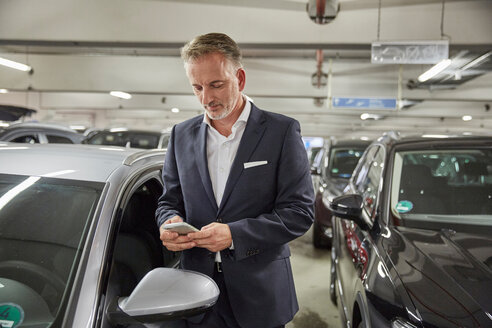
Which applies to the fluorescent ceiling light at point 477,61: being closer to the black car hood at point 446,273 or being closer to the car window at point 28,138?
the black car hood at point 446,273

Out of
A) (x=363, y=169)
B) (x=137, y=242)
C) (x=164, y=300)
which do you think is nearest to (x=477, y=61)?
(x=363, y=169)

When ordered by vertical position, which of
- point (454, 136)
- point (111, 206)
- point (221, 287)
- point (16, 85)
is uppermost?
point (16, 85)

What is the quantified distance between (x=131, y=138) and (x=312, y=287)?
3903 mm

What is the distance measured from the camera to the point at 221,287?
143cm

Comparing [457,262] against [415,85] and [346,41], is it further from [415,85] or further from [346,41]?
[415,85]

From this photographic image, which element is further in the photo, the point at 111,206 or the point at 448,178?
the point at 448,178

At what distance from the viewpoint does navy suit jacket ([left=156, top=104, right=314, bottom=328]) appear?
1349mm

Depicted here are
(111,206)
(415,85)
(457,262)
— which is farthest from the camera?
(415,85)

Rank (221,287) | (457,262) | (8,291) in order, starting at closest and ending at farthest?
(8,291), (221,287), (457,262)

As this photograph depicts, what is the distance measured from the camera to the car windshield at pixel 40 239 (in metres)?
1.17

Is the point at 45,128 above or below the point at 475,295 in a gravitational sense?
above

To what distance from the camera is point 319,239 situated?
545 centimetres

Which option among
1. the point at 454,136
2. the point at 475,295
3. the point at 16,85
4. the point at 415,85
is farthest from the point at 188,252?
the point at 16,85

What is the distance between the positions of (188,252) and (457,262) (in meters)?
1.14
